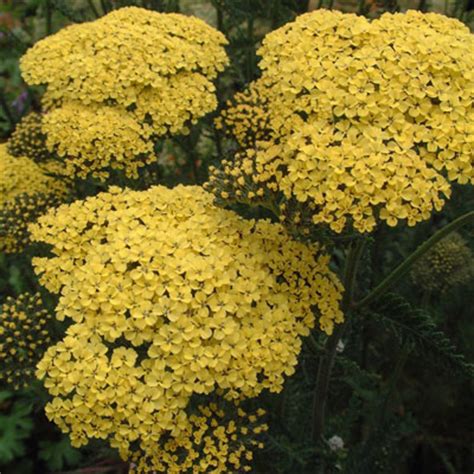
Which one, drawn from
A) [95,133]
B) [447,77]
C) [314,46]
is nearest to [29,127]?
[95,133]

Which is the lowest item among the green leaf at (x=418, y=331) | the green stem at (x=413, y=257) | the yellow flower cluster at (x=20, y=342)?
the yellow flower cluster at (x=20, y=342)

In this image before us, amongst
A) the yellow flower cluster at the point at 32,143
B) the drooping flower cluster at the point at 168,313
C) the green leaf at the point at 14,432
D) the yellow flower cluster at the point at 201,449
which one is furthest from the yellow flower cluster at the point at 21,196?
the yellow flower cluster at the point at 201,449

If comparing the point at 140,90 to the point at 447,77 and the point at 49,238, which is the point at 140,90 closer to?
the point at 49,238

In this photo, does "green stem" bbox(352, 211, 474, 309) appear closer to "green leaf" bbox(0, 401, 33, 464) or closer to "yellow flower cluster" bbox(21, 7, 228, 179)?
"yellow flower cluster" bbox(21, 7, 228, 179)

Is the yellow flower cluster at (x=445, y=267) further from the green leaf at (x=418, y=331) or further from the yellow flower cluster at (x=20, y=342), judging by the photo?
the yellow flower cluster at (x=20, y=342)

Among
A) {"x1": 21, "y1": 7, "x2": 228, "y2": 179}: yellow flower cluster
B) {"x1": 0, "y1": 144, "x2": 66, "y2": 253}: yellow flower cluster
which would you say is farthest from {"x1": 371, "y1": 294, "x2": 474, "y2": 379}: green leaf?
{"x1": 0, "y1": 144, "x2": 66, "y2": 253}: yellow flower cluster

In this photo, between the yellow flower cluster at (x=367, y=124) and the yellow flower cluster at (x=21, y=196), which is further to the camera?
the yellow flower cluster at (x=21, y=196)
